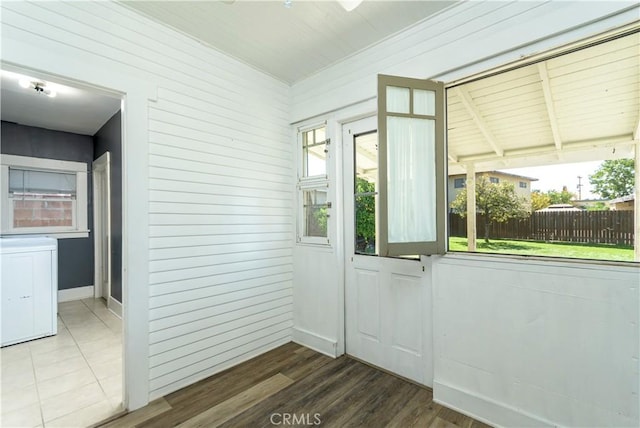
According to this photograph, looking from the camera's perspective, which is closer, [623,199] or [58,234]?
[623,199]

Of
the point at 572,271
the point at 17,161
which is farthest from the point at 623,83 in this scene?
the point at 17,161

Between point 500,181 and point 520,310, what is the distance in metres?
0.90

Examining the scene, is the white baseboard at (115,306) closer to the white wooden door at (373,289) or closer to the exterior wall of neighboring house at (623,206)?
the white wooden door at (373,289)

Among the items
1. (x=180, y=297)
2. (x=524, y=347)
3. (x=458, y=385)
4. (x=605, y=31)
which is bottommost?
(x=458, y=385)

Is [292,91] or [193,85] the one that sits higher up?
[292,91]

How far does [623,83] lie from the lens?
166cm

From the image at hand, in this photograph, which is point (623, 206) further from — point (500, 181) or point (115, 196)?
point (115, 196)

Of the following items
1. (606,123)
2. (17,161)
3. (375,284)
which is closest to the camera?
(606,123)

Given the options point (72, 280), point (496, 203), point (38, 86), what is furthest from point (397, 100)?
point (72, 280)

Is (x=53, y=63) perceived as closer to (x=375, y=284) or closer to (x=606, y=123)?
(x=375, y=284)

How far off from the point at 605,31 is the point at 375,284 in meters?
2.28

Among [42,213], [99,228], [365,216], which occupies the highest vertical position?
[42,213]

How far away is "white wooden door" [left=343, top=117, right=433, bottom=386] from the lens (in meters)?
2.38

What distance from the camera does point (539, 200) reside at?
6.37 feet
